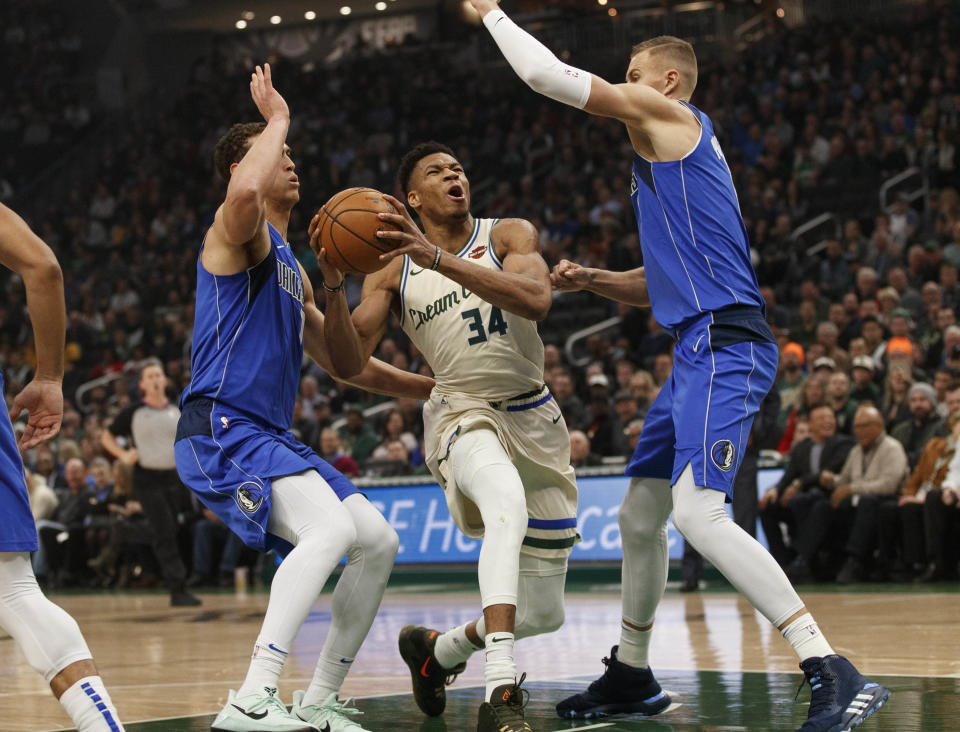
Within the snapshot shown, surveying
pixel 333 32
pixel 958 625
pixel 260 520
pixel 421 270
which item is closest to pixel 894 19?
pixel 333 32

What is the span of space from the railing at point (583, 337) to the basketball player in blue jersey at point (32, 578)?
13.2 meters

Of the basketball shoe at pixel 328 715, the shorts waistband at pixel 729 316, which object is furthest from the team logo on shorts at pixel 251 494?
the shorts waistband at pixel 729 316

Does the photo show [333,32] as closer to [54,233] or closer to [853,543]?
[54,233]

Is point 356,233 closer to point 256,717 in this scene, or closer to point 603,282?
point 603,282

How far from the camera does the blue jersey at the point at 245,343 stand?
464 centimetres

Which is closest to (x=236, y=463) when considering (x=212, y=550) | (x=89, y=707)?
(x=89, y=707)

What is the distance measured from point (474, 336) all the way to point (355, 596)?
49.8 inches

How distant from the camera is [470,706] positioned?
5.45m

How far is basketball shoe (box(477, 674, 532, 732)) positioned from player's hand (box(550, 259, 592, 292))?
1.76 metres

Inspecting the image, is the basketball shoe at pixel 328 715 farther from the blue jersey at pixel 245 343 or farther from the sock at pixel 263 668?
the blue jersey at pixel 245 343

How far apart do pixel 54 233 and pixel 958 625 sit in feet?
74.9

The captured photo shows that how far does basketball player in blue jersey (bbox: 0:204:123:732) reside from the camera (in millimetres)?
3441

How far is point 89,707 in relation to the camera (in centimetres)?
342

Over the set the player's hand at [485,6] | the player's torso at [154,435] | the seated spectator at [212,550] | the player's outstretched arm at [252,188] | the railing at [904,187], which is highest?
the player's hand at [485,6]
